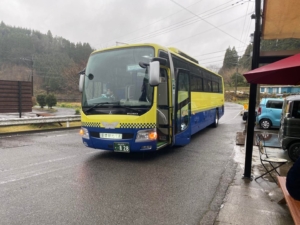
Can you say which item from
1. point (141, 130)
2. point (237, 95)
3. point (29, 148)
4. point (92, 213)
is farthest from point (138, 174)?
point (237, 95)

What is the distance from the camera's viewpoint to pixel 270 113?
13.1m

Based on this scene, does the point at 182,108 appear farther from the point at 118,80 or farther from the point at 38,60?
the point at 38,60

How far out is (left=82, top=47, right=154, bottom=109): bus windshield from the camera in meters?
5.85

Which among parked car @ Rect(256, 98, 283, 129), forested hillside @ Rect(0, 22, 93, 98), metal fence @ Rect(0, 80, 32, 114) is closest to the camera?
parked car @ Rect(256, 98, 283, 129)

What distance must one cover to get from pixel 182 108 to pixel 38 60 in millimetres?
63944

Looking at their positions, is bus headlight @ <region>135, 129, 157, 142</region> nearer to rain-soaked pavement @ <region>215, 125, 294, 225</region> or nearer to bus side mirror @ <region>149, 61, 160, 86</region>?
bus side mirror @ <region>149, 61, 160, 86</region>

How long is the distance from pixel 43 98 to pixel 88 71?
97.6 feet

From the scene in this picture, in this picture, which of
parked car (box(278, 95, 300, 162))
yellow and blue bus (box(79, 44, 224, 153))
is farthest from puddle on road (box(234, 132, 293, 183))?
yellow and blue bus (box(79, 44, 224, 153))

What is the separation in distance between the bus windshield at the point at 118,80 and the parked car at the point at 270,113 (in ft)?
32.9

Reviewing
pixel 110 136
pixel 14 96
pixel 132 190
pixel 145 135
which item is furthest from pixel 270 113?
pixel 14 96

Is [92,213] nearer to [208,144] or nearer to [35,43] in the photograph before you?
[208,144]

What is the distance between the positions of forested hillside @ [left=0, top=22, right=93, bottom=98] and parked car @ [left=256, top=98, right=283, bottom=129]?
48.9 m

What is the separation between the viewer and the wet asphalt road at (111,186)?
3420 millimetres

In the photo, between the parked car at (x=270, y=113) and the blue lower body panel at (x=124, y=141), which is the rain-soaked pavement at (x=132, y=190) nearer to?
the blue lower body panel at (x=124, y=141)
